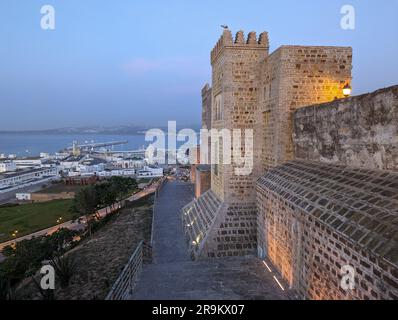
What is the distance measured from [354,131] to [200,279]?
17.4 ft

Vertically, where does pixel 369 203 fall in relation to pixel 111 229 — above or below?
above

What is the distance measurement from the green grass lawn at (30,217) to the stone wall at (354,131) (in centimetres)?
2466

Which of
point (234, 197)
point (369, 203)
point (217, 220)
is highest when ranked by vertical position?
point (369, 203)

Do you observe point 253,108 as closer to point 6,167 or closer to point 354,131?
point 354,131

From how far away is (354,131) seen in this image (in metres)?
6.73

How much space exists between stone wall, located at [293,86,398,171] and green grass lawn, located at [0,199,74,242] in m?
24.7

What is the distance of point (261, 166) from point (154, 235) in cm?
528

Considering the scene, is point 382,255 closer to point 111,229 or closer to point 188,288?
point 188,288

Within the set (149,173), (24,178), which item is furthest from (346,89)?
(24,178)

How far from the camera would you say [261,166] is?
11383 millimetres

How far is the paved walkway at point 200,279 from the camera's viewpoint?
7.67 meters

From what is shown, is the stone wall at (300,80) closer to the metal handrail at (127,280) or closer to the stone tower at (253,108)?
the stone tower at (253,108)
